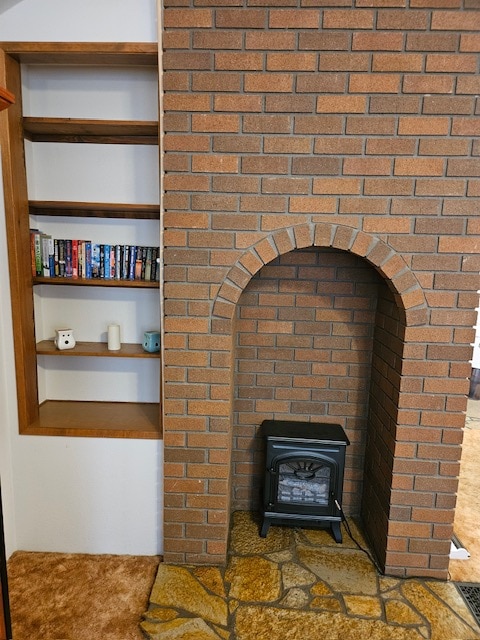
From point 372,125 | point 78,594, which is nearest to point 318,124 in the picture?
point 372,125

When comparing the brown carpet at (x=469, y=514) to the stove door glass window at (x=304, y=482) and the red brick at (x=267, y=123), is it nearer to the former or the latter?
the stove door glass window at (x=304, y=482)

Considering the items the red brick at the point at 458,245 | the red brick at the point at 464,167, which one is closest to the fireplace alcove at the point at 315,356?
the red brick at the point at 458,245

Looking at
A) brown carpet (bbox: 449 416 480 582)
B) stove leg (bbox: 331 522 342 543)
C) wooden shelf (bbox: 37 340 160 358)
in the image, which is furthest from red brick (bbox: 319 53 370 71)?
brown carpet (bbox: 449 416 480 582)

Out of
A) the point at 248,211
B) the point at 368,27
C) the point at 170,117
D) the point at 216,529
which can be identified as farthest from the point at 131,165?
the point at 216,529

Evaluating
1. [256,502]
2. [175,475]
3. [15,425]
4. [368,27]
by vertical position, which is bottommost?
[256,502]

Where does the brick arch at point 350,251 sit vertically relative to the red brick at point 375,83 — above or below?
below

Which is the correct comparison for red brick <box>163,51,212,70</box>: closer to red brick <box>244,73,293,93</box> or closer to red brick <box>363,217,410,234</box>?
red brick <box>244,73,293,93</box>

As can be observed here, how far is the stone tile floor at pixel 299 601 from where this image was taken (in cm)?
174

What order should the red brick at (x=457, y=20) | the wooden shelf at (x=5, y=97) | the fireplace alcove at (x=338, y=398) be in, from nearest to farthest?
the wooden shelf at (x=5, y=97)
the red brick at (x=457, y=20)
the fireplace alcove at (x=338, y=398)

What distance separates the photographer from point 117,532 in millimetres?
2172

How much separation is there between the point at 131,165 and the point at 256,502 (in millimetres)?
2024

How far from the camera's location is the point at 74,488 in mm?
2152

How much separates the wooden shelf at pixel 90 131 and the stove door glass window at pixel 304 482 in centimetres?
180

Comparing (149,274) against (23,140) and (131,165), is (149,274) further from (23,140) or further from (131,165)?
(23,140)
